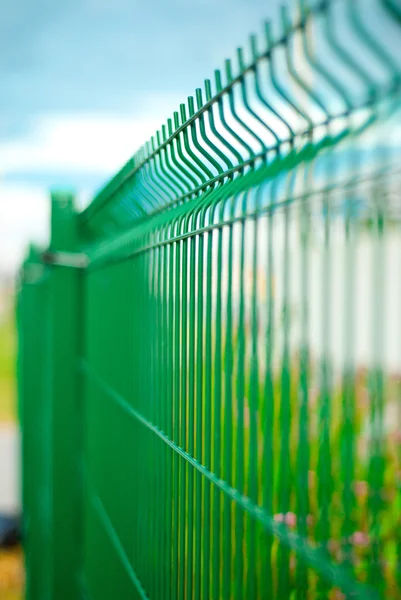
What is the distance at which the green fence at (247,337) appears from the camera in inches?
43.0

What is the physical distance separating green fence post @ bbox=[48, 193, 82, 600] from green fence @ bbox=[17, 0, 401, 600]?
302mm

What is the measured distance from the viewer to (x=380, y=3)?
3.42ft

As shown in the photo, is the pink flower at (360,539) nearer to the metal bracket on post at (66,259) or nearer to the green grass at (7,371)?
the metal bracket on post at (66,259)

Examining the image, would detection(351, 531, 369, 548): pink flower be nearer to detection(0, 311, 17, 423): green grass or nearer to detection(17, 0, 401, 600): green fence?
detection(17, 0, 401, 600): green fence

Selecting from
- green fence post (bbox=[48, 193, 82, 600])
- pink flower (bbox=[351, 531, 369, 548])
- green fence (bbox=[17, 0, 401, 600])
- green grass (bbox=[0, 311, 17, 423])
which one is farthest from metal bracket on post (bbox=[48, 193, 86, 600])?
green grass (bbox=[0, 311, 17, 423])

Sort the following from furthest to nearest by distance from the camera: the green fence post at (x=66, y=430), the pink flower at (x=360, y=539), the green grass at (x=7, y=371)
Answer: the green grass at (x=7, y=371)
the green fence post at (x=66, y=430)
the pink flower at (x=360, y=539)

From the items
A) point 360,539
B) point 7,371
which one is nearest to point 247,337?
point 360,539

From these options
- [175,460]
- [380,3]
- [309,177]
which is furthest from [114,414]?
[380,3]

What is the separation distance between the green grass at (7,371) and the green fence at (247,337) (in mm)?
14980

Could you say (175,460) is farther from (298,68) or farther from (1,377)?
(1,377)

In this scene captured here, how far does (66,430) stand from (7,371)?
23822 millimetres

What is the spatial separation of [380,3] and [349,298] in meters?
0.36

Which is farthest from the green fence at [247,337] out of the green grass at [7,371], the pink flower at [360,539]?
the green grass at [7,371]

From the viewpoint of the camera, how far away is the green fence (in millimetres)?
1092
